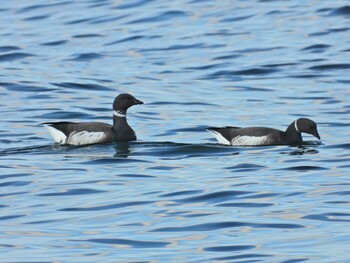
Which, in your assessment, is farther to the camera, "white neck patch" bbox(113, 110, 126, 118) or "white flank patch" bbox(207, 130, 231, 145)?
"white neck patch" bbox(113, 110, 126, 118)

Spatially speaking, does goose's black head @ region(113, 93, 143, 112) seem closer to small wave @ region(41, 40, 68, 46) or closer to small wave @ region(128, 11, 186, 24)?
small wave @ region(41, 40, 68, 46)

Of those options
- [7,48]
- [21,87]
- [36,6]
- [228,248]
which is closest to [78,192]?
[228,248]

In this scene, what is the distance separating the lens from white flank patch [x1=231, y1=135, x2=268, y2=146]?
2011 cm

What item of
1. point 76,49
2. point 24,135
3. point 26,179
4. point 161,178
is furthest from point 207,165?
point 76,49

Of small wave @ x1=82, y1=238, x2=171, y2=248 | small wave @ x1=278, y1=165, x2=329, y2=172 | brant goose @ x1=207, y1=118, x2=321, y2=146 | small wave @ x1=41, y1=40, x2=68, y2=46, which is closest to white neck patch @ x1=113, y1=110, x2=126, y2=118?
brant goose @ x1=207, y1=118, x2=321, y2=146

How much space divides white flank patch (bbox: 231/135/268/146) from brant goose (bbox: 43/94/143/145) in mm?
1889

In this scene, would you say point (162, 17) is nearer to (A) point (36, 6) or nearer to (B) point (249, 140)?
(A) point (36, 6)

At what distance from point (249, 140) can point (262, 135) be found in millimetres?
243

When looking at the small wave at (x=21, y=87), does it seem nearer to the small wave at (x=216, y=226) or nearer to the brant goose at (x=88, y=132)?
the brant goose at (x=88, y=132)

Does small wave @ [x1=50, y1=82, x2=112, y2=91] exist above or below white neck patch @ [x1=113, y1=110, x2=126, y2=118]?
above

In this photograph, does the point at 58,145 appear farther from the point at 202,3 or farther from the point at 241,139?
the point at 202,3

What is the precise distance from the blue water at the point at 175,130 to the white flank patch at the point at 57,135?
0.77ft

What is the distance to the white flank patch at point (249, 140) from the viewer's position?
20.1m

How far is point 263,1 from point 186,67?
9.82 m
